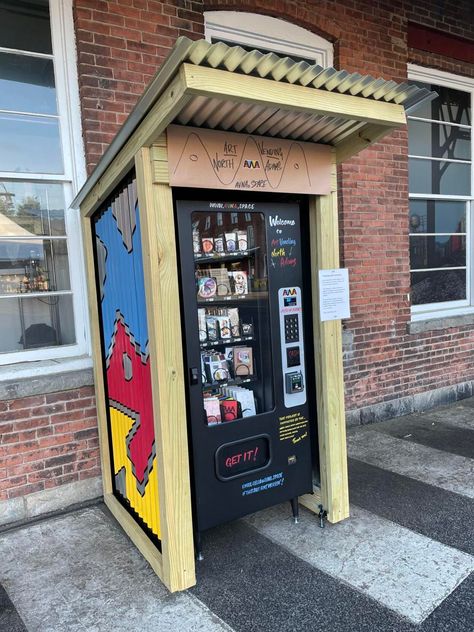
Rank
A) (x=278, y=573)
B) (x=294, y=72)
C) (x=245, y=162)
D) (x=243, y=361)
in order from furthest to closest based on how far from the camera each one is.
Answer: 1. (x=243, y=361)
2. (x=278, y=573)
3. (x=245, y=162)
4. (x=294, y=72)

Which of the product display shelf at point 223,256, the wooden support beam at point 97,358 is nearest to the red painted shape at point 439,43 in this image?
the product display shelf at point 223,256

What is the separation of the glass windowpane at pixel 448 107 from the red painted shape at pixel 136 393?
468 cm

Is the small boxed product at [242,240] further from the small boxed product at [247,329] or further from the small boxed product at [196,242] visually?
the small boxed product at [247,329]

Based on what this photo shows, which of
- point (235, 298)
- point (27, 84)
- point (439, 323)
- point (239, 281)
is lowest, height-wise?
point (439, 323)

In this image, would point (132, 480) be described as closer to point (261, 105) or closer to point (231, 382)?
point (231, 382)

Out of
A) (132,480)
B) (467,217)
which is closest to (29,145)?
(132,480)

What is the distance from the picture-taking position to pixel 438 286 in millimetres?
5977

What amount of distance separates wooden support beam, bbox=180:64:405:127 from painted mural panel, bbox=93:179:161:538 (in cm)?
79

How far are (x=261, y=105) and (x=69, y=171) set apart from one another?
6.89ft

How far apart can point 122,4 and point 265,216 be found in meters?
2.26

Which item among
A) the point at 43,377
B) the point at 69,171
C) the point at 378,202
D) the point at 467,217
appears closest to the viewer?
the point at 43,377

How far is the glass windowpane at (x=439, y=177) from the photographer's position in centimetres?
563

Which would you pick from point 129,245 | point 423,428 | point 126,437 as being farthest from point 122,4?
point 423,428

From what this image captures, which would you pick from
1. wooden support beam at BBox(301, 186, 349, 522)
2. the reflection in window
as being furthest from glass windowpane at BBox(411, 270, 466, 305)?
wooden support beam at BBox(301, 186, 349, 522)
